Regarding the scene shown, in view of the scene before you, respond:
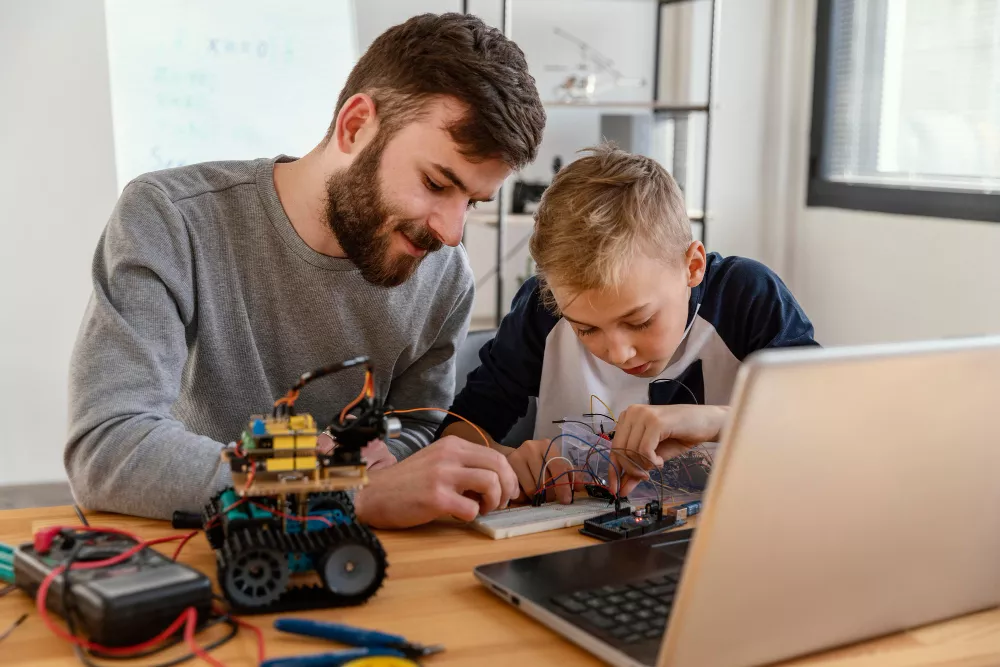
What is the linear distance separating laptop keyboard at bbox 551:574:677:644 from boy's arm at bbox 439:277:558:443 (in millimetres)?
693

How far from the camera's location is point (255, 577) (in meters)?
0.76

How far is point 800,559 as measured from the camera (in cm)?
65

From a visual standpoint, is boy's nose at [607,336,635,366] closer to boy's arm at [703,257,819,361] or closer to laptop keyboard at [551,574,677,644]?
boy's arm at [703,257,819,361]

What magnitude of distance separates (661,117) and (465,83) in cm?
220

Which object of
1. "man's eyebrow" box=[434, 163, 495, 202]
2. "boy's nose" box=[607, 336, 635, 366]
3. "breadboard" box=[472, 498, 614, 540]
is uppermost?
"man's eyebrow" box=[434, 163, 495, 202]

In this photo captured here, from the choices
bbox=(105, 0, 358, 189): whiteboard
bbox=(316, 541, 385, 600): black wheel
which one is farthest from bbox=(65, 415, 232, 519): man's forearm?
bbox=(105, 0, 358, 189): whiteboard

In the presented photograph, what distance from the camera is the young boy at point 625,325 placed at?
119cm

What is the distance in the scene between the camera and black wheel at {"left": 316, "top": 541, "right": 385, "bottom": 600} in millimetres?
778

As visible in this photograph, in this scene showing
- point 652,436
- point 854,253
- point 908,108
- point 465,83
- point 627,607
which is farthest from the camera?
point 854,253

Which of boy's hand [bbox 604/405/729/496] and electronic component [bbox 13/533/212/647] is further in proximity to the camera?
boy's hand [bbox 604/405/729/496]

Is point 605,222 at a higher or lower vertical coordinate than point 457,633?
higher

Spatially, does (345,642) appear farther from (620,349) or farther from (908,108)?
(908,108)

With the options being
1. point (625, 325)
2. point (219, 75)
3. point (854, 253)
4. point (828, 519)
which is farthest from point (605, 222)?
point (854, 253)

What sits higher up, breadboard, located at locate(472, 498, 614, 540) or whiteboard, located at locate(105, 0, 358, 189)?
whiteboard, located at locate(105, 0, 358, 189)
